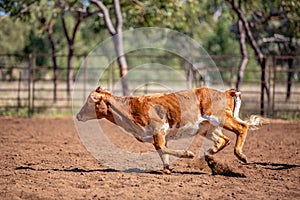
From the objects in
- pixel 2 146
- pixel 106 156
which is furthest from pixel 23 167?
pixel 2 146

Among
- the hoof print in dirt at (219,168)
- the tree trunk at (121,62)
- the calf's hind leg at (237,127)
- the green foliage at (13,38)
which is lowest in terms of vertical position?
the hoof print in dirt at (219,168)

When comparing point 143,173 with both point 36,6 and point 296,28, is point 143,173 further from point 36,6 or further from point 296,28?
point 296,28

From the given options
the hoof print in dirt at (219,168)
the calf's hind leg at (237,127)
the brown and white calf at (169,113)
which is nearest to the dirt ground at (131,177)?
the hoof print in dirt at (219,168)

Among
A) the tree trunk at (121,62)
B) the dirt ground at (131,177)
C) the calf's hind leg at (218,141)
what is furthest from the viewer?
the tree trunk at (121,62)

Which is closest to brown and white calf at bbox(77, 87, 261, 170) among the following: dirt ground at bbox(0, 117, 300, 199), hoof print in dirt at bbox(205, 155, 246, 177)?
hoof print in dirt at bbox(205, 155, 246, 177)

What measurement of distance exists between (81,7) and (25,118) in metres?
6.15

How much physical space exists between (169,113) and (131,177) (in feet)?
3.49

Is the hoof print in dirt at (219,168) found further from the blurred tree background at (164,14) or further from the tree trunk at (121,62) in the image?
the blurred tree background at (164,14)

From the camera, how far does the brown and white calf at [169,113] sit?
23.0 feet

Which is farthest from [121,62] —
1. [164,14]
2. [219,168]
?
[219,168]

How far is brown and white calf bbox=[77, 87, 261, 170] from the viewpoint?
277 inches

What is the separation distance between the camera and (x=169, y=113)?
23.3 ft

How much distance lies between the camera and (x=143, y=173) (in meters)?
7.08

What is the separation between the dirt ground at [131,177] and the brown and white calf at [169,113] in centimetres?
52
